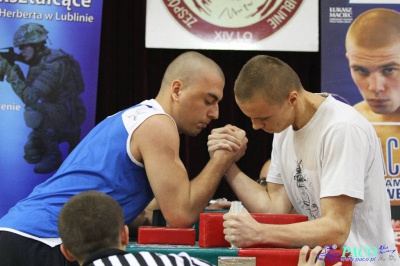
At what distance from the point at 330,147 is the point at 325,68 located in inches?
86.2

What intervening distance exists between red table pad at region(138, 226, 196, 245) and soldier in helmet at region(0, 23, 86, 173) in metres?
2.24

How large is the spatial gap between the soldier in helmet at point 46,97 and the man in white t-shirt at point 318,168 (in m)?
1.85

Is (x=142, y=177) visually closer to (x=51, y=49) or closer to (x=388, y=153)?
(x=51, y=49)

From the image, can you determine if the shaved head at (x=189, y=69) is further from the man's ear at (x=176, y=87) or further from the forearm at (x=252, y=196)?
the forearm at (x=252, y=196)

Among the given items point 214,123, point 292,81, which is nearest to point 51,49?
point 214,123

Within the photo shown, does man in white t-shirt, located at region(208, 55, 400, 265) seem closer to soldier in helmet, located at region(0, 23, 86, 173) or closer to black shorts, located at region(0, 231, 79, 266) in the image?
black shorts, located at region(0, 231, 79, 266)

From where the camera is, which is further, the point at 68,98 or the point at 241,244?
the point at 68,98

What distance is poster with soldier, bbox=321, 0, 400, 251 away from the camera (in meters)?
4.46

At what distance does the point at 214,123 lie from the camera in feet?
17.0

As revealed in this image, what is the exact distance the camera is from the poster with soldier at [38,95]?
14.3 feet

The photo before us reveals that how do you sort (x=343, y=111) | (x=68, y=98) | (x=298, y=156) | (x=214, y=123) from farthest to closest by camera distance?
(x=214, y=123) → (x=68, y=98) → (x=298, y=156) → (x=343, y=111)

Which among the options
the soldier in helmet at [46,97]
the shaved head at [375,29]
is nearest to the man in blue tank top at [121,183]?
the soldier in helmet at [46,97]

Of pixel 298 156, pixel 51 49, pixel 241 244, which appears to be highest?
pixel 51 49

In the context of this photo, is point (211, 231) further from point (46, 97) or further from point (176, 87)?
point (46, 97)
